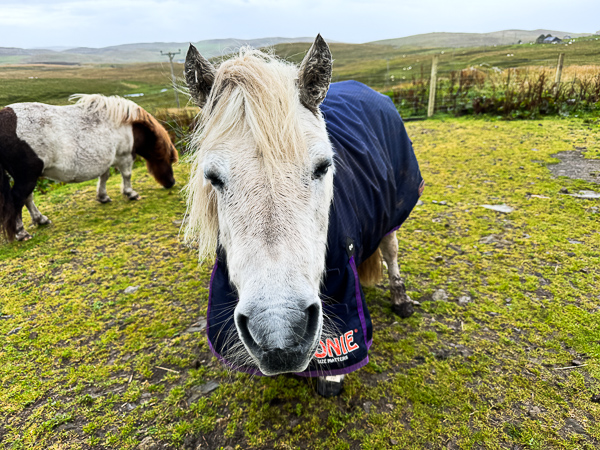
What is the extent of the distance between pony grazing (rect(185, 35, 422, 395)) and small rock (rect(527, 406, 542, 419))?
115 centimetres

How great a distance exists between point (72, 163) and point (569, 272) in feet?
24.0

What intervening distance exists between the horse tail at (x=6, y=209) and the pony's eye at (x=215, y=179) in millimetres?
5116

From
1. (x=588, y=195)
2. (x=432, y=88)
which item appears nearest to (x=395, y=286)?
(x=588, y=195)

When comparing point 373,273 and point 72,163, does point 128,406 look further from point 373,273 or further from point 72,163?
point 72,163

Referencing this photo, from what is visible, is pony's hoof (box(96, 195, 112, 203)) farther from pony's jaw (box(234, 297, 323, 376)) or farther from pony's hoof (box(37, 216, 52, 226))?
pony's jaw (box(234, 297, 323, 376))

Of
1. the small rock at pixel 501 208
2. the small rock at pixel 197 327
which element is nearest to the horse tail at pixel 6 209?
the small rock at pixel 197 327

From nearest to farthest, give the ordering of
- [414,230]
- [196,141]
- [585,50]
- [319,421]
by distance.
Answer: [196,141] → [319,421] → [414,230] → [585,50]

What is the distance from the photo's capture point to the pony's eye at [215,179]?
1.46 meters

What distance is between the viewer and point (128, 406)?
2.21 metres

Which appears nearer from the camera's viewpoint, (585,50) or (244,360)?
(244,360)

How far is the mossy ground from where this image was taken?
6.40ft

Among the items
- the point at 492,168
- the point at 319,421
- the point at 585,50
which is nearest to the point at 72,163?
the point at 319,421

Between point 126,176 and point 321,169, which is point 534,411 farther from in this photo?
point 126,176

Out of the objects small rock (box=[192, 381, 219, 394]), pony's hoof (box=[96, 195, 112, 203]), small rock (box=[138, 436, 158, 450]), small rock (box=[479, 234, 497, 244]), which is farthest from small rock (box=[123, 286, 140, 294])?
small rock (box=[479, 234, 497, 244])
